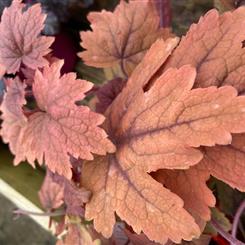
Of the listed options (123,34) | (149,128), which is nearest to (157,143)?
(149,128)

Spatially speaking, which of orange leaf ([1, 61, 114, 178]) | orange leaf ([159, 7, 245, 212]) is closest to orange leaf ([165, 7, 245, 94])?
orange leaf ([159, 7, 245, 212])

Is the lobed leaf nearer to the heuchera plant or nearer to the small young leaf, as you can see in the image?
the heuchera plant

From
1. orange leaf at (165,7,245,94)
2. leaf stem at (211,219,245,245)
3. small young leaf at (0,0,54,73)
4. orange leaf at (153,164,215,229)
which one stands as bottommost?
leaf stem at (211,219,245,245)

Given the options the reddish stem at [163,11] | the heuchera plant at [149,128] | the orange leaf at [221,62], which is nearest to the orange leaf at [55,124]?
the heuchera plant at [149,128]

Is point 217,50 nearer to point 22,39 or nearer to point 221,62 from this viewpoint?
point 221,62

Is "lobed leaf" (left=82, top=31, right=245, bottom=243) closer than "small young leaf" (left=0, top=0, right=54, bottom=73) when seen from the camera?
Yes

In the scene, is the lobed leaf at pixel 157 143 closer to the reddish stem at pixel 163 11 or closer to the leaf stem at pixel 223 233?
the leaf stem at pixel 223 233
